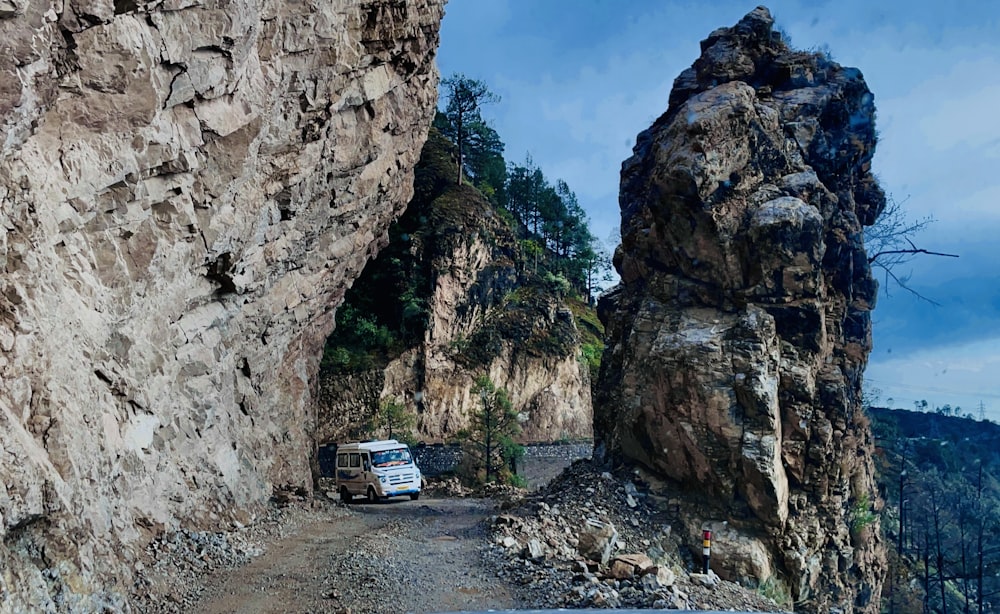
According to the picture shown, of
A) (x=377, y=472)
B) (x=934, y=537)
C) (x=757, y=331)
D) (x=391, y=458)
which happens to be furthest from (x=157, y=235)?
(x=934, y=537)

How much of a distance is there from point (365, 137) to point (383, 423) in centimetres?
1864

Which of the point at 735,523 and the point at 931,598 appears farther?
the point at 931,598

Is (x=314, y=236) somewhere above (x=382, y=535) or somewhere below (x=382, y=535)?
above

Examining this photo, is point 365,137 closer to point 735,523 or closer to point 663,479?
point 663,479

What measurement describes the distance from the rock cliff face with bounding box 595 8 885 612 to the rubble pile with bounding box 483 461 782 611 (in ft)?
3.67

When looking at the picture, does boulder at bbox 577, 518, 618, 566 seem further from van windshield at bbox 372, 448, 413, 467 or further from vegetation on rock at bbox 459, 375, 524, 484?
vegetation on rock at bbox 459, 375, 524, 484

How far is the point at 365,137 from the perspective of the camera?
15273 millimetres

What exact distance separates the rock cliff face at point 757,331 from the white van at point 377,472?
286 inches

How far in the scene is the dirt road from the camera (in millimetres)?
7895

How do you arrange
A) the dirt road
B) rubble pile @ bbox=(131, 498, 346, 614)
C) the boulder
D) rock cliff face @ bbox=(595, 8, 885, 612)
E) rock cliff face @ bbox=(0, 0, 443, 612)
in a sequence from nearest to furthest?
1. rock cliff face @ bbox=(0, 0, 443, 612)
2. rubble pile @ bbox=(131, 498, 346, 614)
3. the dirt road
4. the boulder
5. rock cliff face @ bbox=(595, 8, 885, 612)

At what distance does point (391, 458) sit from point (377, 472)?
2.47 ft

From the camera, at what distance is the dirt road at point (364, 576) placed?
7.89 metres

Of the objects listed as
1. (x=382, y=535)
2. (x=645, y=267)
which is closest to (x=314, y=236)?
(x=382, y=535)

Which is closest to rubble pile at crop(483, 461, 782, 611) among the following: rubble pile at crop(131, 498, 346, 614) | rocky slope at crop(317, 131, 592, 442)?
rubble pile at crop(131, 498, 346, 614)
